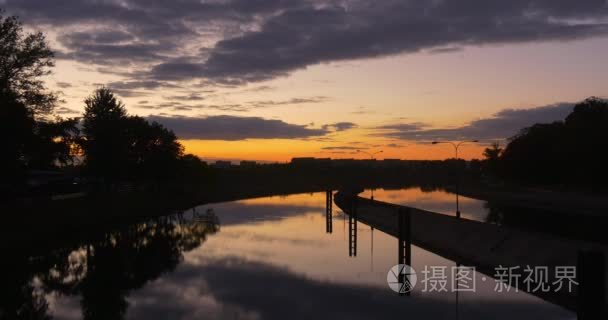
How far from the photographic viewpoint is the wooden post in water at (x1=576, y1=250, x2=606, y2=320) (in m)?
17.4

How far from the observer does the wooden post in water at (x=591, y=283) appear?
1740 cm

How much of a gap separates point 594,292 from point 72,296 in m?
24.5

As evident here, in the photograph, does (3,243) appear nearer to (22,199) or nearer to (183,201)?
(22,199)

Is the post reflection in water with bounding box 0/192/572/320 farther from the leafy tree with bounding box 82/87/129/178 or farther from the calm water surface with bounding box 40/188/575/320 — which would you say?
the leafy tree with bounding box 82/87/129/178

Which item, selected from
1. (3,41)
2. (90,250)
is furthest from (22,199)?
(3,41)

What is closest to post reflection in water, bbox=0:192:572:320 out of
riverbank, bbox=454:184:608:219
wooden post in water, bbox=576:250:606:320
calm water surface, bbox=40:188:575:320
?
calm water surface, bbox=40:188:575:320

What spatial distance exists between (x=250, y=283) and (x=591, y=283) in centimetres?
2001

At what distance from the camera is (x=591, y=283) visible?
17.5 meters

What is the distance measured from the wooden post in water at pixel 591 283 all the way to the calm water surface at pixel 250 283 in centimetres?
738

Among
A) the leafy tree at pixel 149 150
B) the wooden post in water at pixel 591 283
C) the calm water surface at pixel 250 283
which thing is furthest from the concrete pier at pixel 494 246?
the leafy tree at pixel 149 150

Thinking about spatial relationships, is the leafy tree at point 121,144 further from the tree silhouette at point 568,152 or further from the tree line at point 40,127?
the tree silhouette at point 568,152

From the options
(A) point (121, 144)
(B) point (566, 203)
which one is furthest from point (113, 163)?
(B) point (566, 203)

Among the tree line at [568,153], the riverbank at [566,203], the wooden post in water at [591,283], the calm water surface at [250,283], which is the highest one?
the tree line at [568,153]

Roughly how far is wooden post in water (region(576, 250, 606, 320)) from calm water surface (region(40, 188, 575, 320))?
7385mm
